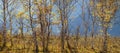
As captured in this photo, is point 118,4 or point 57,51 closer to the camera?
point 57,51

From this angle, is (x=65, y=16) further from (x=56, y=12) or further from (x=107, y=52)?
(x=107, y=52)

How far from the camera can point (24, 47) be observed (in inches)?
1387

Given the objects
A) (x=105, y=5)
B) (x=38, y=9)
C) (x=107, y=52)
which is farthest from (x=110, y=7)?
(x=38, y=9)

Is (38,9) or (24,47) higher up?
(38,9)

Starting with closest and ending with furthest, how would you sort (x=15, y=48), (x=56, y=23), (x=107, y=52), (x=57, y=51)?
(x=15, y=48), (x=57, y=51), (x=56, y=23), (x=107, y=52)

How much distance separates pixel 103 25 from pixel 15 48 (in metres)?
15.3

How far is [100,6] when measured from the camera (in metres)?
43.9

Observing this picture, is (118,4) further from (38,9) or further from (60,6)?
(38,9)

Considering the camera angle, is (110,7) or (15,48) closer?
(15,48)

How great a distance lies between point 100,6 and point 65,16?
23.0 ft

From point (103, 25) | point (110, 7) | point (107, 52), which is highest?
point (110, 7)

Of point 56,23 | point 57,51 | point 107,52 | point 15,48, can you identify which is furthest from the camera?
point 107,52

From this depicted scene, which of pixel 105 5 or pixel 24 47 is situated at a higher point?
pixel 105 5

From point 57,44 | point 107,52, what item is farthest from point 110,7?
point 57,44
